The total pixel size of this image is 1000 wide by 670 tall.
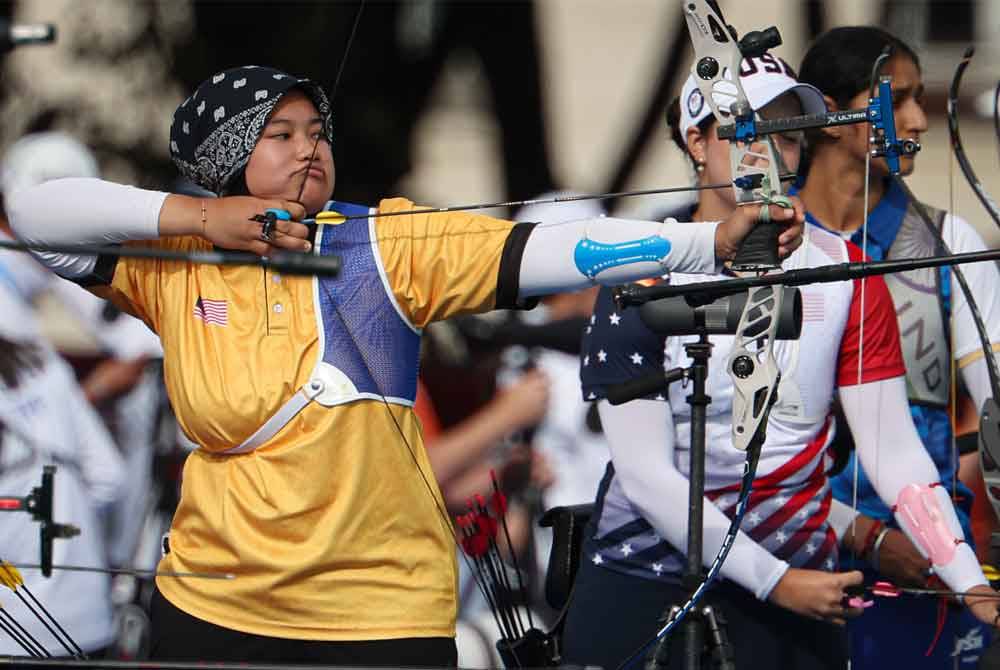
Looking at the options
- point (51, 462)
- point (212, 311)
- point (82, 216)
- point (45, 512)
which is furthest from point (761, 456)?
point (51, 462)

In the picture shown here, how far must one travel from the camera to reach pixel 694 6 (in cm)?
274

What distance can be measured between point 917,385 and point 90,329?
12.3ft

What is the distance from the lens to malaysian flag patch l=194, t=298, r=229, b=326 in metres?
2.67

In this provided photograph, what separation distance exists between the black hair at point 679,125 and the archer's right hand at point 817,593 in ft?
2.56

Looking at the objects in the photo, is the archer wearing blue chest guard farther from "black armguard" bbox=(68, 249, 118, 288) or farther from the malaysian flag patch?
"black armguard" bbox=(68, 249, 118, 288)

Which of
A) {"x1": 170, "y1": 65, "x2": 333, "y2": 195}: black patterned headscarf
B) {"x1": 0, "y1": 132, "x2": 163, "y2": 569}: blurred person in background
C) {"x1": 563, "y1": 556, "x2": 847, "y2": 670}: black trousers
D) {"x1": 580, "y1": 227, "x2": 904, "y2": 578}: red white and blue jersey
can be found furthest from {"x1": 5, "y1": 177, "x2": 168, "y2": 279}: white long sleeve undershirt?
{"x1": 0, "y1": 132, "x2": 163, "y2": 569}: blurred person in background

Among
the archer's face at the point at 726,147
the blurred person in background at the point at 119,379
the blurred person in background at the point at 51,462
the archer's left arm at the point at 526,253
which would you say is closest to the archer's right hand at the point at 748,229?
the archer's left arm at the point at 526,253

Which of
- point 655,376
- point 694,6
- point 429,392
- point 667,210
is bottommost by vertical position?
point 429,392

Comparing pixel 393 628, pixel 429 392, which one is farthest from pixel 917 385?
pixel 429 392

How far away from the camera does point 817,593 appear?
2.80 meters

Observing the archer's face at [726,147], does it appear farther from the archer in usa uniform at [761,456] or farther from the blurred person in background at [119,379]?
the blurred person in background at [119,379]

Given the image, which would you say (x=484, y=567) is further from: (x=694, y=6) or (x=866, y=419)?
(x=694, y=6)

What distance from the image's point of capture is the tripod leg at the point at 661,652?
274cm

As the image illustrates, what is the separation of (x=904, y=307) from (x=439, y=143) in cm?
480
